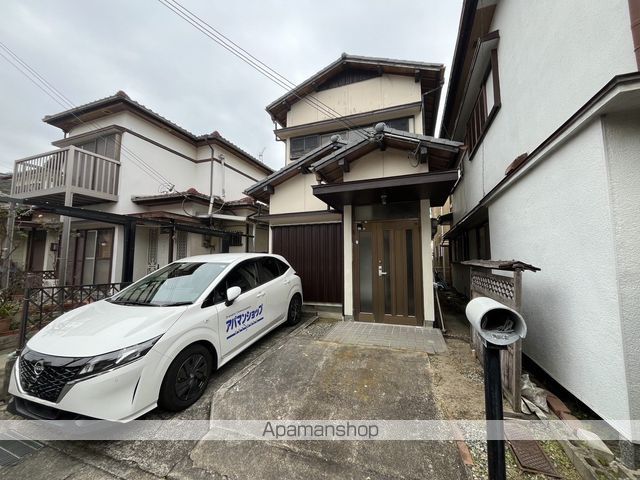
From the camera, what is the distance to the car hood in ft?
7.86

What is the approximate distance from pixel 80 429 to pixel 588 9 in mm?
6221

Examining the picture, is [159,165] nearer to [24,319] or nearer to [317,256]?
[24,319]

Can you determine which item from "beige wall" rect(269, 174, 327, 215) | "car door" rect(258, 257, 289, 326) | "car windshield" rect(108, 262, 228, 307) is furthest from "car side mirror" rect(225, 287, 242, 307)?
"beige wall" rect(269, 174, 327, 215)

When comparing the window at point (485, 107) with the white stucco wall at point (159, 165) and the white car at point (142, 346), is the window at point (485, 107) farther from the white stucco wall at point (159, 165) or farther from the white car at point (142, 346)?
the white stucco wall at point (159, 165)

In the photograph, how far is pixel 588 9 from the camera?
7.75 feet

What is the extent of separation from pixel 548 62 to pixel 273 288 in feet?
16.9

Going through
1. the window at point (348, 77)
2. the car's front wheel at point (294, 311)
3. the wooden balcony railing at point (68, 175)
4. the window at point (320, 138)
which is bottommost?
the car's front wheel at point (294, 311)

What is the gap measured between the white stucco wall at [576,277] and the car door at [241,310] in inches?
158

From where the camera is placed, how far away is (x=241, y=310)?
3.78 metres

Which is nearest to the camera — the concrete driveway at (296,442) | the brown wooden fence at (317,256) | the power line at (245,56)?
the concrete driveway at (296,442)

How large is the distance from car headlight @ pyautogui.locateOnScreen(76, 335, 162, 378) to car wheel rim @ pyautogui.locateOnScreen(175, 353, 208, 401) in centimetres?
55

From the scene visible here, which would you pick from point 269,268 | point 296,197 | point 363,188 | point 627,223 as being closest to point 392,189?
point 363,188

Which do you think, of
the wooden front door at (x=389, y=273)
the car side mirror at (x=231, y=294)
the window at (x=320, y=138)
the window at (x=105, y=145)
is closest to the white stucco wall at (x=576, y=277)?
the wooden front door at (x=389, y=273)

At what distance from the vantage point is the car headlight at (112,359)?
7.42 ft
